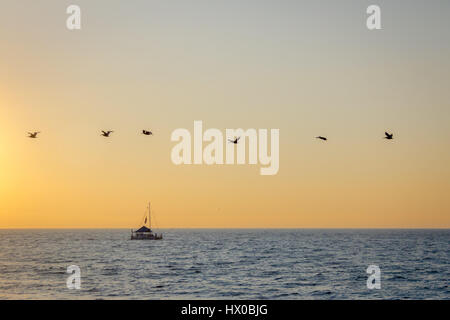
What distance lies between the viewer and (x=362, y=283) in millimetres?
63781

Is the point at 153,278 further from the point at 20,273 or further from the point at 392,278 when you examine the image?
the point at 392,278

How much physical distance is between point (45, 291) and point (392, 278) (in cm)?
4318

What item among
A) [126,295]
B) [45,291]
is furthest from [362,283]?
[45,291]

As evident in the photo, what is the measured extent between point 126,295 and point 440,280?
42.1 meters
